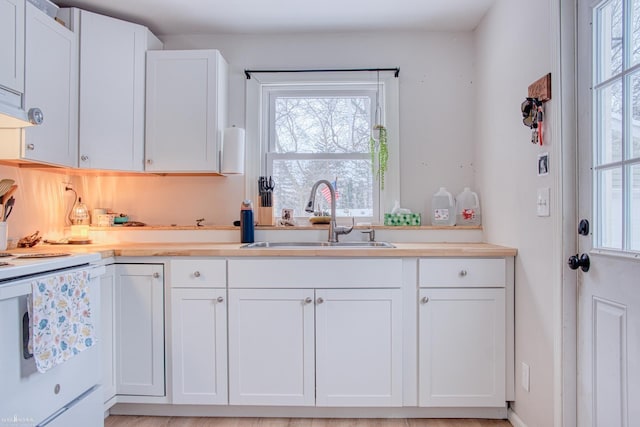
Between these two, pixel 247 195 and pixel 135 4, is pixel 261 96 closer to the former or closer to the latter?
pixel 247 195

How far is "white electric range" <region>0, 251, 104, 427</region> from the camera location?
1.29 meters

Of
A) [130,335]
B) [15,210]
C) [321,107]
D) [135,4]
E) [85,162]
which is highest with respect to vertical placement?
[135,4]

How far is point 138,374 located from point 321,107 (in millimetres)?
1972

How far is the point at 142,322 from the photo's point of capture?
6.64 feet

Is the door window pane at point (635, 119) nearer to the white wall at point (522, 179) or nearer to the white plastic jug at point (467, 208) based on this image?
the white wall at point (522, 179)

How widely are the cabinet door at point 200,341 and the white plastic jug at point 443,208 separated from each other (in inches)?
56.4

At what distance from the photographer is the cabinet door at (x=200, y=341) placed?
200 centimetres

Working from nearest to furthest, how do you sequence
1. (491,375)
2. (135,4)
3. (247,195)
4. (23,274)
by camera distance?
(23,274) → (491,375) → (135,4) → (247,195)

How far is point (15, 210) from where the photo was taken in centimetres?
215

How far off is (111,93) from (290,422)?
210cm

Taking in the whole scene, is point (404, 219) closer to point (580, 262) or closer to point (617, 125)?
point (580, 262)

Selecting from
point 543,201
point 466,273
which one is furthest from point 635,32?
point 466,273

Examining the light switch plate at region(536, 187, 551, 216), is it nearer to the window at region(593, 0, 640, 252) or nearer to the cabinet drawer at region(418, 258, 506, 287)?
the window at region(593, 0, 640, 252)

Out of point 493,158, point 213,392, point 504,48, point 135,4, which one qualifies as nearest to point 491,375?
point 493,158
